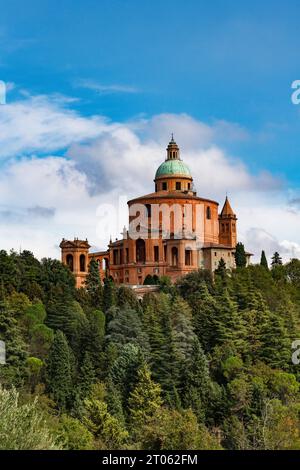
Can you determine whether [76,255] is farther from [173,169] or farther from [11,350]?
[11,350]

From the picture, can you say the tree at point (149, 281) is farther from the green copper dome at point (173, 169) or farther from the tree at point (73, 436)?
the tree at point (73, 436)

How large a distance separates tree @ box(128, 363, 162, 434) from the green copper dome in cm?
4679

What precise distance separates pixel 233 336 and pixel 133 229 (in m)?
34.8

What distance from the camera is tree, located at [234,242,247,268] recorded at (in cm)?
9183

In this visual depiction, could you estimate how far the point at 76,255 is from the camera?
96.2 metres

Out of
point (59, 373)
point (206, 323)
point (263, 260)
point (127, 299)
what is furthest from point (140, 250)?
point (59, 373)

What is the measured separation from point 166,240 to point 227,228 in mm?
8047

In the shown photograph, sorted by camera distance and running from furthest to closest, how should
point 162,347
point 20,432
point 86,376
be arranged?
point 162,347 → point 86,376 → point 20,432

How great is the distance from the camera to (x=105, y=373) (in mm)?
56438

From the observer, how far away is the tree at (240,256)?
301ft

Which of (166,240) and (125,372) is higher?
(166,240)

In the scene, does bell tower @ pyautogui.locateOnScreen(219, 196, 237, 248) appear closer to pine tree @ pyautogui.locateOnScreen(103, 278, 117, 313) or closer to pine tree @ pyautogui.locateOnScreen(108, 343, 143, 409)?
pine tree @ pyautogui.locateOnScreen(103, 278, 117, 313)

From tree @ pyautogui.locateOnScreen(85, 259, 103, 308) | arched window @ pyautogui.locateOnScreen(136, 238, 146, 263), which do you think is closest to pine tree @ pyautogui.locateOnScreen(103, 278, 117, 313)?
tree @ pyautogui.locateOnScreen(85, 259, 103, 308)
